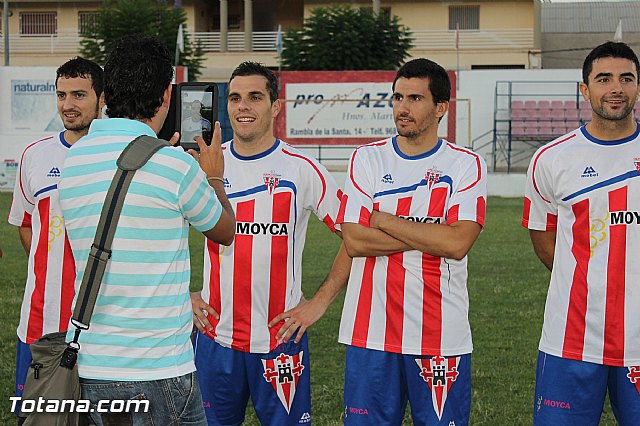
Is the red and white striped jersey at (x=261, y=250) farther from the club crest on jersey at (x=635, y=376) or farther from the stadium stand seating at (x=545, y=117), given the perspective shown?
the stadium stand seating at (x=545, y=117)

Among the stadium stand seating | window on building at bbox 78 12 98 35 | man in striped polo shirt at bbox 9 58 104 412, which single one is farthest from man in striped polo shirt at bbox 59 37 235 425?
window on building at bbox 78 12 98 35

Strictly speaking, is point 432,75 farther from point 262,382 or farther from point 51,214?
point 51,214

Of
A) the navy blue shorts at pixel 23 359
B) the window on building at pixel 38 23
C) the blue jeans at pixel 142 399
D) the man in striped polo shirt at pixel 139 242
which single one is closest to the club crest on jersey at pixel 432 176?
the man in striped polo shirt at pixel 139 242

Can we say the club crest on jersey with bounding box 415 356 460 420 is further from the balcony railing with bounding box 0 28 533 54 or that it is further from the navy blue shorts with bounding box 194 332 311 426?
the balcony railing with bounding box 0 28 533 54

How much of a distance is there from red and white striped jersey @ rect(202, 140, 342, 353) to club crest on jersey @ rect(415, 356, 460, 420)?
2.66 feet

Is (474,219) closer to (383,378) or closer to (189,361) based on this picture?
(383,378)

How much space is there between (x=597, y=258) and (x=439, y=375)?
3.02 feet

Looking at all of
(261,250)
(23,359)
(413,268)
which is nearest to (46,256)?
(23,359)

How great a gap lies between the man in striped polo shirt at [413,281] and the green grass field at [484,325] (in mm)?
2159

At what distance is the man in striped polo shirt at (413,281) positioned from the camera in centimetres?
450

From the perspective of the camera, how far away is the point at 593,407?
4430 mm

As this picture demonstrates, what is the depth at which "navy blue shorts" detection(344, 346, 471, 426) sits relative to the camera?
450cm

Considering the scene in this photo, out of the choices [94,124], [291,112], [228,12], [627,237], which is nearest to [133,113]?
[94,124]

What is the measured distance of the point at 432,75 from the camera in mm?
4754
